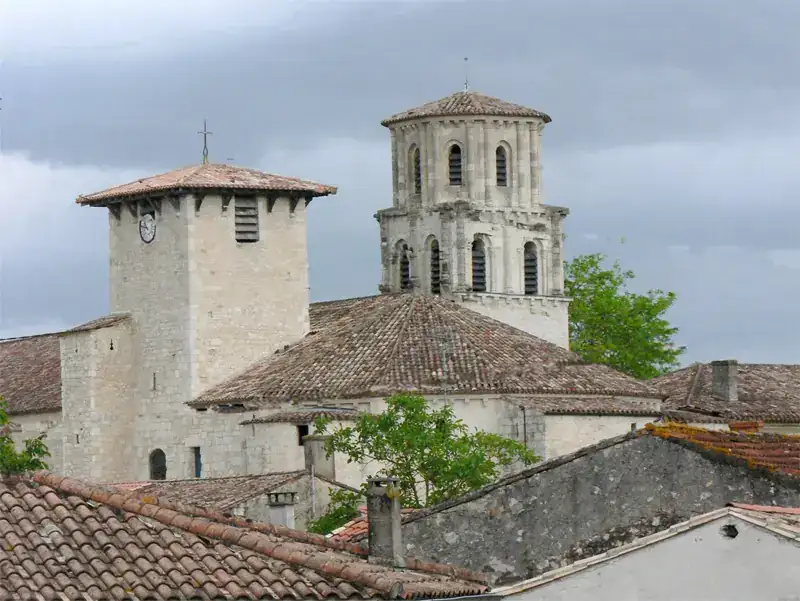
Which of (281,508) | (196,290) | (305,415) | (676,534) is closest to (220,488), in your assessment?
(281,508)

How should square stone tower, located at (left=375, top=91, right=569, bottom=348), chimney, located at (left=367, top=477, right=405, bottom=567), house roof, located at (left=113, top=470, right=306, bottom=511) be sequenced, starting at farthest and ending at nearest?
square stone tower, located at (left=375, top=91, right=569, bottom=348)
house roof, located at (left=113, top=470, right=306, bottom=511)
chimney, located at (left=367, top=477, right=405, bottom=567)

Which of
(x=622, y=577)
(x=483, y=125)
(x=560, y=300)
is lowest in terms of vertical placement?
(x=622, y=577)

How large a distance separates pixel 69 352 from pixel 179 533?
38.6m

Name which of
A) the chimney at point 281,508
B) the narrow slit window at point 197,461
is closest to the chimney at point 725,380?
the narrow slit window at point 197,461

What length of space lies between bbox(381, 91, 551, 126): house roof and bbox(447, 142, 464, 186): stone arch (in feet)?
3.48

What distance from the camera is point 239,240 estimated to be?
6209 centimetres

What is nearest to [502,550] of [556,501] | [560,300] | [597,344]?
[556,501]

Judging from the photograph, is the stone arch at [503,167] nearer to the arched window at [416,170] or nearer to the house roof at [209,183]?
Answer: the arched window at [416,170]

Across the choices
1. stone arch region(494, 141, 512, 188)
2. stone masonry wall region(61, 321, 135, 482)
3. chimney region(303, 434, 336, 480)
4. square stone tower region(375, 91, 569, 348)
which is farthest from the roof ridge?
stone arch region(494, 141, 512, 188)

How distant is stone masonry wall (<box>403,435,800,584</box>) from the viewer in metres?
27.9

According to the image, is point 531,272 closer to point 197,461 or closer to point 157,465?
point 157,465

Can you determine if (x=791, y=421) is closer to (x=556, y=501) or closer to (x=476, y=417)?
(x=476, y=417)

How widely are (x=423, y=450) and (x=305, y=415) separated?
26.9 ft

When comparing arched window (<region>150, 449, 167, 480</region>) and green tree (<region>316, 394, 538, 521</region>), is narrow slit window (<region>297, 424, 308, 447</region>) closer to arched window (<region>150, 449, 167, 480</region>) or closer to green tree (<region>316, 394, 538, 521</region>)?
green tree (<region>316, 394, 538, 521</region>)
